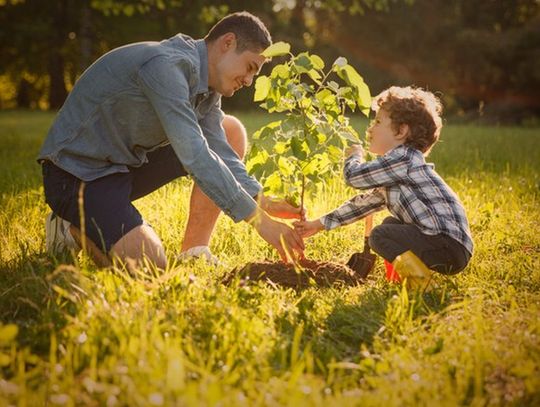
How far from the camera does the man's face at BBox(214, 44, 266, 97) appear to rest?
3115 mm

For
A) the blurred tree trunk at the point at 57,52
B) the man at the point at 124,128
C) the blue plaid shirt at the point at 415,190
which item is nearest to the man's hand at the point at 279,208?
the man at the point at 124,128

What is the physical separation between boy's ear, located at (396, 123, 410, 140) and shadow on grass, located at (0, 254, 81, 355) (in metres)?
1.82

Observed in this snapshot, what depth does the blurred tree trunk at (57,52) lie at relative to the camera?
20859 millimetres

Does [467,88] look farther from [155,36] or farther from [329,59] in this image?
[155,36]

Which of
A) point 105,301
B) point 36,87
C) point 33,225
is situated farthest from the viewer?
point 36,87

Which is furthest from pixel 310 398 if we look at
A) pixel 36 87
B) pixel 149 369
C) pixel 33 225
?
pixel 36 87

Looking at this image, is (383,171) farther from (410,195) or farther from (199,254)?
(199,254)

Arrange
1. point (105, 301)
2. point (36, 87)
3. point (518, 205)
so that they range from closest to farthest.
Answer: point (105, 301), point (518, 205), point (36, 87)

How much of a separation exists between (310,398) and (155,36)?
69.7 ft

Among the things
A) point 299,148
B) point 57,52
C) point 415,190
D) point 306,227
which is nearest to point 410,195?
point 415,190

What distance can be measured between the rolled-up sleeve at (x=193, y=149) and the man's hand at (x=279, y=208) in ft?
1.35

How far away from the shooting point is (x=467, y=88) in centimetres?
2075

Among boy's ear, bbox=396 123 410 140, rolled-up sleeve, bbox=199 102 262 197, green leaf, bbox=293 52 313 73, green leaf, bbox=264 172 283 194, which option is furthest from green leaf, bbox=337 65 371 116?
rolled-up sleeve, bbox=199 102 262 197

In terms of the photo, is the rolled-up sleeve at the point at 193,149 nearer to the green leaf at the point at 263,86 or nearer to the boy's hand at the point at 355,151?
the green leaf at the point at 263,86
